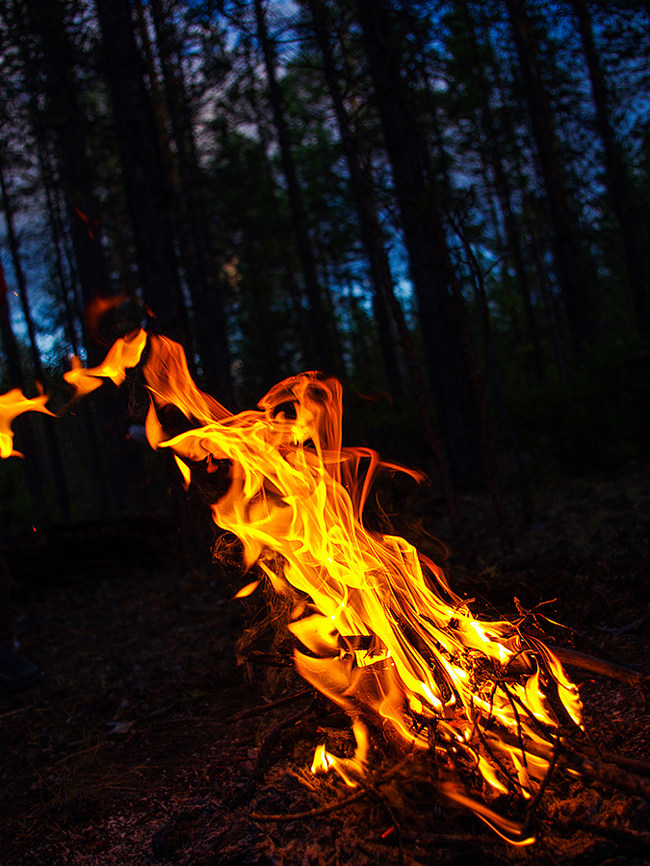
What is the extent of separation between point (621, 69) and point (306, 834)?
14.8m

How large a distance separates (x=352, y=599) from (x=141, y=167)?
5391 millimetres

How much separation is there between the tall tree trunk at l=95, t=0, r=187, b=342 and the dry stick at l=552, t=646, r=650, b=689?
15.5 ft

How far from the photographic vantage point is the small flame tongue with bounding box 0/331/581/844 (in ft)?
7.14

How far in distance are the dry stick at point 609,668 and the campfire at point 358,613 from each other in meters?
0.05

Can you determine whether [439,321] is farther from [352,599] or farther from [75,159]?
[75,159]

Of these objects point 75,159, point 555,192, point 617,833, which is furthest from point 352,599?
point 75,159

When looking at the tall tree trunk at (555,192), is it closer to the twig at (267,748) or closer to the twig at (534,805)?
the twig at (267,748)

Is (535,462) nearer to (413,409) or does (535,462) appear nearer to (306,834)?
(413,409)

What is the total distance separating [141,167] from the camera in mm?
6223

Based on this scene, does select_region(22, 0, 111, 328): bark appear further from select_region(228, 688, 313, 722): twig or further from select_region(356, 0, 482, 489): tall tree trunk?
select_region(228, 688, 313, 722): twig

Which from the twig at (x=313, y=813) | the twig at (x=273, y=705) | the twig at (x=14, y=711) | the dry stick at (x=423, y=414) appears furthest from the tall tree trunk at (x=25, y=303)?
the twig at (x=313, y=813)

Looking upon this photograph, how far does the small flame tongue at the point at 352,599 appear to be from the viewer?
2.18m

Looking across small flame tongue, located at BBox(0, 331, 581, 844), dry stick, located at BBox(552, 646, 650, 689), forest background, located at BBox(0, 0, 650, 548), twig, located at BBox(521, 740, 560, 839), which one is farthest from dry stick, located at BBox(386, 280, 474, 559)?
twig, located at BBox(521, 740, 560, 839)

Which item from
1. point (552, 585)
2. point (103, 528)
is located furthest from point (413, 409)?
point (552, 585)
